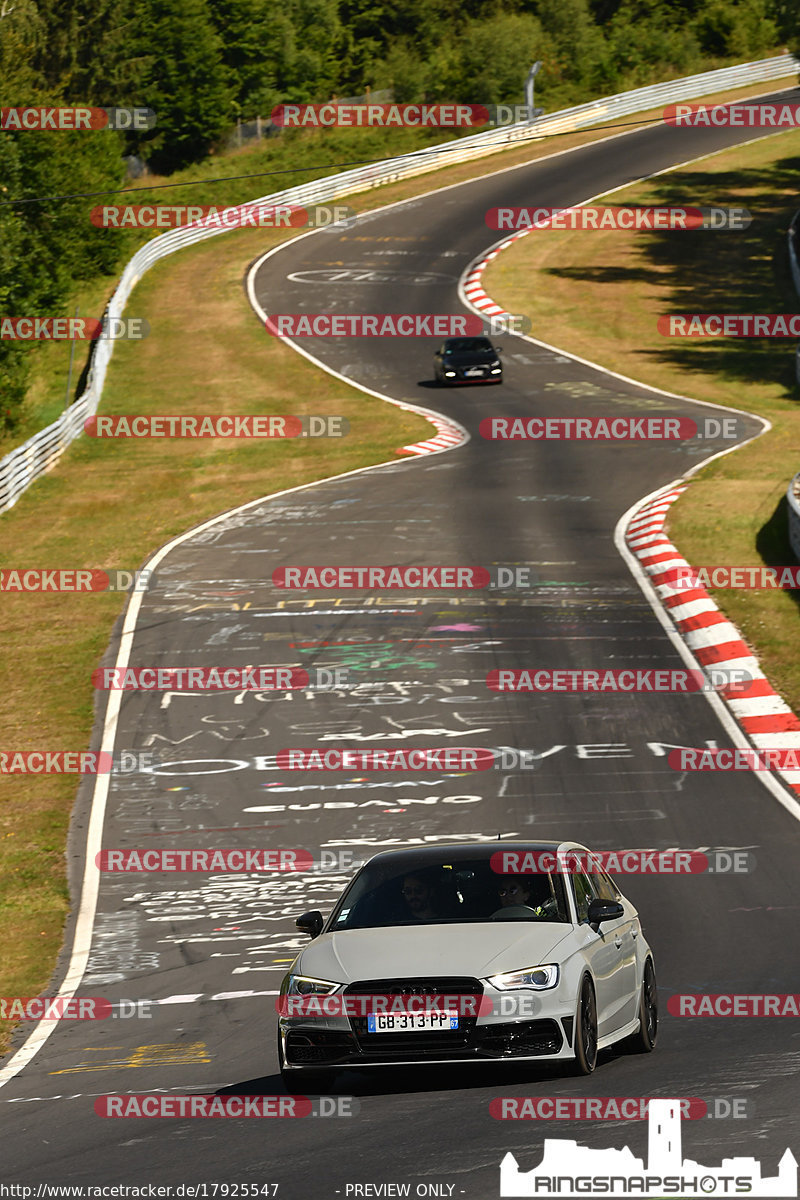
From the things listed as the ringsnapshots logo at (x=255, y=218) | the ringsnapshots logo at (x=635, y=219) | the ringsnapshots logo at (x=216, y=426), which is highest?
the ringsnapshots logo at (x=635, y=219)

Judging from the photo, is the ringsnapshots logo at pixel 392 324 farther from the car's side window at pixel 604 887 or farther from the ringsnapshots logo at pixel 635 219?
the car's side window at pixel 604 887

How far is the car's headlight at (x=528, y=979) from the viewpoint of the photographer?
30.6 feet

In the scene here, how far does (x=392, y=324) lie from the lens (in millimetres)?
56969

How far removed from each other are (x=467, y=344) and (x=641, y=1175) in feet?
139

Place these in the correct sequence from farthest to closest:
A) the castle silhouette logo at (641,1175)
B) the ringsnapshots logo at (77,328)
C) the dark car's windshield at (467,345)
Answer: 1. the ringsnapshots logo at (77,328)
2. the dark car's windshield at (467,345)
3. the castle silhouette logo at (641,1175)

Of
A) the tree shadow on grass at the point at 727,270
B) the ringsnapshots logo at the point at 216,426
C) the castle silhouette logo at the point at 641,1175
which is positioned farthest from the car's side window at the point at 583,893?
the tree shadow on grass at the point at 727,270

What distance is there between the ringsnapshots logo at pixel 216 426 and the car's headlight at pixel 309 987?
34979 mm

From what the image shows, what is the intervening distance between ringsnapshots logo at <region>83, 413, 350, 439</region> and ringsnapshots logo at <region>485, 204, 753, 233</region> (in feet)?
83.1

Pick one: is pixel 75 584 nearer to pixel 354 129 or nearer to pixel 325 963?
pixel 325 963

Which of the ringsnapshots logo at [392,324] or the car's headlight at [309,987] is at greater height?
the car's headlight at [309,987]

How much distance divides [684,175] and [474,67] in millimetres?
22904

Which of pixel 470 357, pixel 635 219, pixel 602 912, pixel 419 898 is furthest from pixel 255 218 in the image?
pixel 602 912

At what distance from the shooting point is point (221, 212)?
74.2 meters

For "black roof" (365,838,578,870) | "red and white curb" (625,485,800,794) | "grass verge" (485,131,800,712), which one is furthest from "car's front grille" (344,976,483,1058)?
"grass verge" (485,131,800,712)
